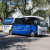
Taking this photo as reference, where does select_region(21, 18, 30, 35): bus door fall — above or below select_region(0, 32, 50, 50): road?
above

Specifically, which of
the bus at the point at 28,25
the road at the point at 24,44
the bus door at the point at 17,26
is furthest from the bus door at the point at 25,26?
the road at the point at 24,44

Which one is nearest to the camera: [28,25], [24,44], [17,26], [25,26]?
[24,44]

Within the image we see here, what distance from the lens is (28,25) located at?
15.1 metres

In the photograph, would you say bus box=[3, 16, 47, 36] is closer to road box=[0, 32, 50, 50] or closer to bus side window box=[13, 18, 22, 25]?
bus side window box=[13, 18, 22, 25]

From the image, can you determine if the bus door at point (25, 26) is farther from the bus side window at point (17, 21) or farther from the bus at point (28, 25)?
the bus side window at point (17, 21)

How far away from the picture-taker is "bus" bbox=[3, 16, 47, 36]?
14.4 metres

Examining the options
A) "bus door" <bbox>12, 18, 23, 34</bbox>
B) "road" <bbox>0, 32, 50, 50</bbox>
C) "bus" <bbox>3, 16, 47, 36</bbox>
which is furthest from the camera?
"bus door" <bbox>12, 18, 23, 34</bbox>

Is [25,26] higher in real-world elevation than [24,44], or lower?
higher

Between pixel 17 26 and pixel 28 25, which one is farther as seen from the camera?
pixel 17 26

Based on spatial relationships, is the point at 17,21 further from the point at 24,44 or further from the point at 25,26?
the point at 24,44

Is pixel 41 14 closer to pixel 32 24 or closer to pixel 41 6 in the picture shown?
pixel 41 6

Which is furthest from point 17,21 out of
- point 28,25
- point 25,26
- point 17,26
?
point 28,25


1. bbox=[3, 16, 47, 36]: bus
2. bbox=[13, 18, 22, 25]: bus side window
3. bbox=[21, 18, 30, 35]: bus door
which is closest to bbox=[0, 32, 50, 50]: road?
bbox=[3, 16, 47, 36]: bus

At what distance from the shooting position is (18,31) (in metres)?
16.3
